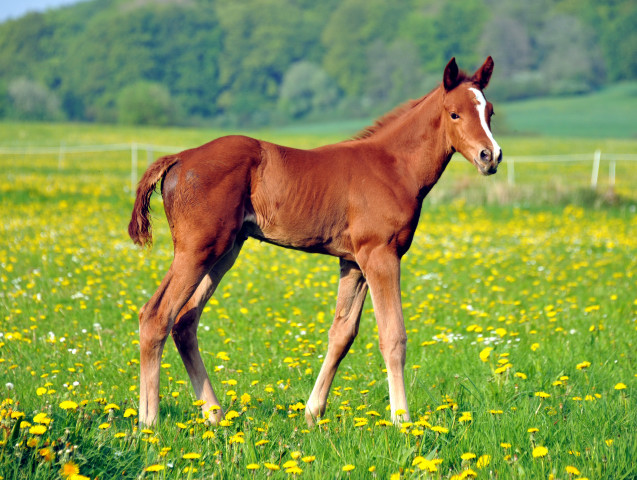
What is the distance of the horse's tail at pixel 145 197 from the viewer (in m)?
4.59

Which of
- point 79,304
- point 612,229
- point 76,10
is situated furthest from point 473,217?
point 76,10

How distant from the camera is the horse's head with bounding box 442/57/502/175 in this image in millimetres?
4462

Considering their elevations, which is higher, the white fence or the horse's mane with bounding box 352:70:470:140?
the white fence

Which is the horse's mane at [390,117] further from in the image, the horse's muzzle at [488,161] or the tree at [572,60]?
the tree at [572,60]

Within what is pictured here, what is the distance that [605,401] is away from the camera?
4.69 m

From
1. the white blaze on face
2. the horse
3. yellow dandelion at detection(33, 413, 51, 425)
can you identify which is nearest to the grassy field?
yellow dandelion at detection(33, 413, 51, 425)

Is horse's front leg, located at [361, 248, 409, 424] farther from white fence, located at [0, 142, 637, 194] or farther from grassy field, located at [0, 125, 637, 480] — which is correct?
white fence, located at [0, 142, 637, 194]

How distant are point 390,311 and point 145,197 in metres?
1.67

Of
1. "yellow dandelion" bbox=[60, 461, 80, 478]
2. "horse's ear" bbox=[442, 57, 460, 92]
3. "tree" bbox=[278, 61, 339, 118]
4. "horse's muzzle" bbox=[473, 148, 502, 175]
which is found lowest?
"yellow dandelion" bbox=[60, 461, 80, 478]

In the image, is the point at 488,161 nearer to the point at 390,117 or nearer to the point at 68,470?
the point at 390,117

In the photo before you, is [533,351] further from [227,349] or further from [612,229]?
[612,229]

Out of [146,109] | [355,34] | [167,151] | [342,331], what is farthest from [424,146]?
[355,34]

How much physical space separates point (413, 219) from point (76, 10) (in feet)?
398

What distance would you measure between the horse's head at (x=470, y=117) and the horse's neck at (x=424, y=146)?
8 cm
